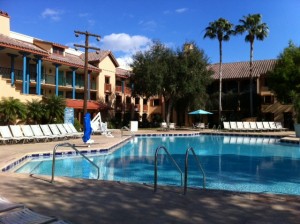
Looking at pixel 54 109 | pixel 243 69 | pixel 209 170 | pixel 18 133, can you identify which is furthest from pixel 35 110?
pixel 243 69

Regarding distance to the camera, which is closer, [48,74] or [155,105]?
[48,74]

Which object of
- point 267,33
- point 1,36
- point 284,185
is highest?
point 267,33

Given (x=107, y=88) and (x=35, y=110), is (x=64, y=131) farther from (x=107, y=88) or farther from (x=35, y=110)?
(x=107, y=88)

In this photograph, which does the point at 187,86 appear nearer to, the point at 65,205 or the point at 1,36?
the point at 1,36

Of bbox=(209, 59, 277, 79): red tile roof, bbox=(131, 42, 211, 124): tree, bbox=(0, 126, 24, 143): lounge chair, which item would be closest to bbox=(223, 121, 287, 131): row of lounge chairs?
bbox=(131, 42, 211, 124): tree

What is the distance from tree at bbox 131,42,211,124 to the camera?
112 feet

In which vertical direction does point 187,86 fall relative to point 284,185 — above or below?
above

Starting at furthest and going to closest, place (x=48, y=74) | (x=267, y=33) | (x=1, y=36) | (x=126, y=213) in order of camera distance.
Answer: (x=267, y=33) → (x=48, y=74) → (x=1, y=36) → (x=126, y=213)

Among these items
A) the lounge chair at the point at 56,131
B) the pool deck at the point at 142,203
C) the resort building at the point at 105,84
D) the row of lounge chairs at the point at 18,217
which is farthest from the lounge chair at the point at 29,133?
the row of lounge chairs at the point at 18,217

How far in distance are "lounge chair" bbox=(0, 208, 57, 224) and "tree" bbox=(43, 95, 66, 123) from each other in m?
22.3

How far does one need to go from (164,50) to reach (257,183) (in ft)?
90.2

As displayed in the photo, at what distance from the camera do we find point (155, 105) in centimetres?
4766

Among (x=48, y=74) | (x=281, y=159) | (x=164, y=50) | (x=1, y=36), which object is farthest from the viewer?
(x=164, y=50)

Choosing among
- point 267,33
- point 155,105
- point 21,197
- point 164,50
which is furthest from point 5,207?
point 155,105
